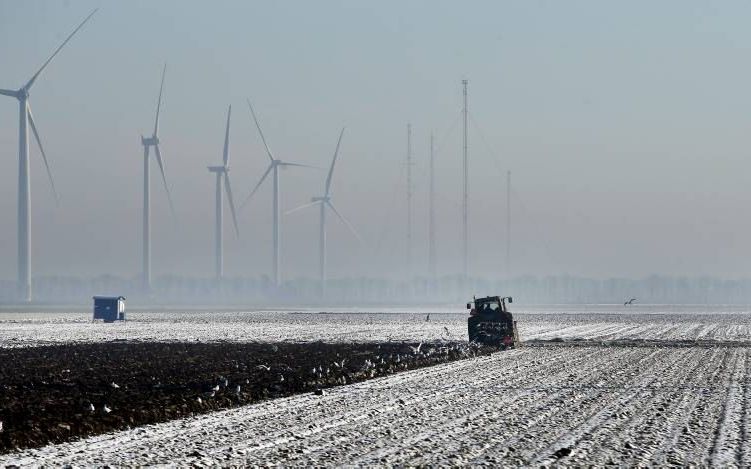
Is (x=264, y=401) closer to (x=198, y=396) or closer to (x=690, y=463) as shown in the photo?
(x=198, y=396)

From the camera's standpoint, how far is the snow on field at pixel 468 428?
22.4 metres

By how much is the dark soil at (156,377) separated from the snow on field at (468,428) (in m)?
1.35

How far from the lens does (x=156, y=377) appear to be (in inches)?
1620

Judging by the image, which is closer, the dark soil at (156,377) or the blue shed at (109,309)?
the dark soil at (156,377)

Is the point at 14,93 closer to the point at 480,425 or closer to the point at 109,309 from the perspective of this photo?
the point at 109,309

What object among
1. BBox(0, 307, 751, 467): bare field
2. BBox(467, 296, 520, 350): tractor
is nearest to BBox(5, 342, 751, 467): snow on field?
BBox(0, 307, 751, 467): bare field

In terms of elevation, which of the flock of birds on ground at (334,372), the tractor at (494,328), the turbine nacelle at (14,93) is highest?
the turbine nacelle at (14,93)

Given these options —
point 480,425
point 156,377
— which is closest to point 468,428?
point 480,425

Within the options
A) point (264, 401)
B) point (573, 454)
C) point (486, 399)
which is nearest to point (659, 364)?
point (486, 399)

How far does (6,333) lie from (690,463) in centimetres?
6678

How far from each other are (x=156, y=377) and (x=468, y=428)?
17.0m

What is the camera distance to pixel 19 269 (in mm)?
162125

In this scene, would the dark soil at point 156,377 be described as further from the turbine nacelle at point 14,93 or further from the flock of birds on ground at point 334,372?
the turbine nacelle at point 14,93

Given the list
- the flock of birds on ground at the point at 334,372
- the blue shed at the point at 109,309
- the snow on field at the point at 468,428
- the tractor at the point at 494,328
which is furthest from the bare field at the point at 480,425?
the blue shed at the point at 109,309
